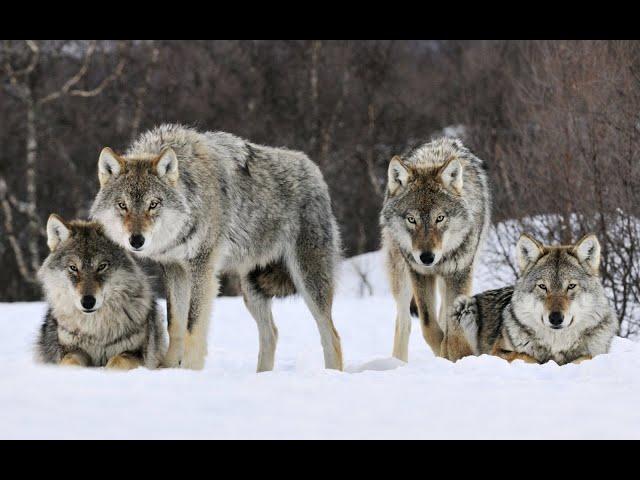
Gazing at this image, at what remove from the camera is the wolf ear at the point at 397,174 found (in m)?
6.27

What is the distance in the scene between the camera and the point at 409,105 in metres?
20.8

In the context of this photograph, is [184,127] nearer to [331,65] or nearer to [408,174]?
[408,174]

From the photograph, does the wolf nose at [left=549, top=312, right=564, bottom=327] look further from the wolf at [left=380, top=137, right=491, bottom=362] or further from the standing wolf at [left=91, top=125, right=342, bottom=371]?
the standing wolf at [left=91, top=125, right=342, bottom=371]

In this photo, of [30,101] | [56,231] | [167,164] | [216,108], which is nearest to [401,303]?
[167,164]

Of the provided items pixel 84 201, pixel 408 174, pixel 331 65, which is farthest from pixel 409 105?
pixel 408 174

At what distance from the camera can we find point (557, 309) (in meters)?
5.28

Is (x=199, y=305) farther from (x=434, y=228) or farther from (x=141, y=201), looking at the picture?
(x=434, y=228)

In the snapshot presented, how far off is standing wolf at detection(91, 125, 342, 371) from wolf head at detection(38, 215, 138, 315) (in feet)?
0.39

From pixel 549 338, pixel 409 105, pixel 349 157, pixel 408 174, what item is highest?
pixel 409 105

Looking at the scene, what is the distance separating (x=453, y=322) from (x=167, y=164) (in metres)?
2.29

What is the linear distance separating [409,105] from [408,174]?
14856 mm

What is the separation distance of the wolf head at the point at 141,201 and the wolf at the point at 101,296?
0.15 m

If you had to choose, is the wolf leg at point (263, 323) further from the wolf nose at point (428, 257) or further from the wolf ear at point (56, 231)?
the wolf ear at point (56, 231)

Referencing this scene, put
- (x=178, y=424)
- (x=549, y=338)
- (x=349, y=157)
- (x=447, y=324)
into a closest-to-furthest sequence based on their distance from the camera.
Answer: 1. (x=178, y=424)
2. (x=549, y=338)
3. (x=447, y=324)
4. (x=349, y=157)
